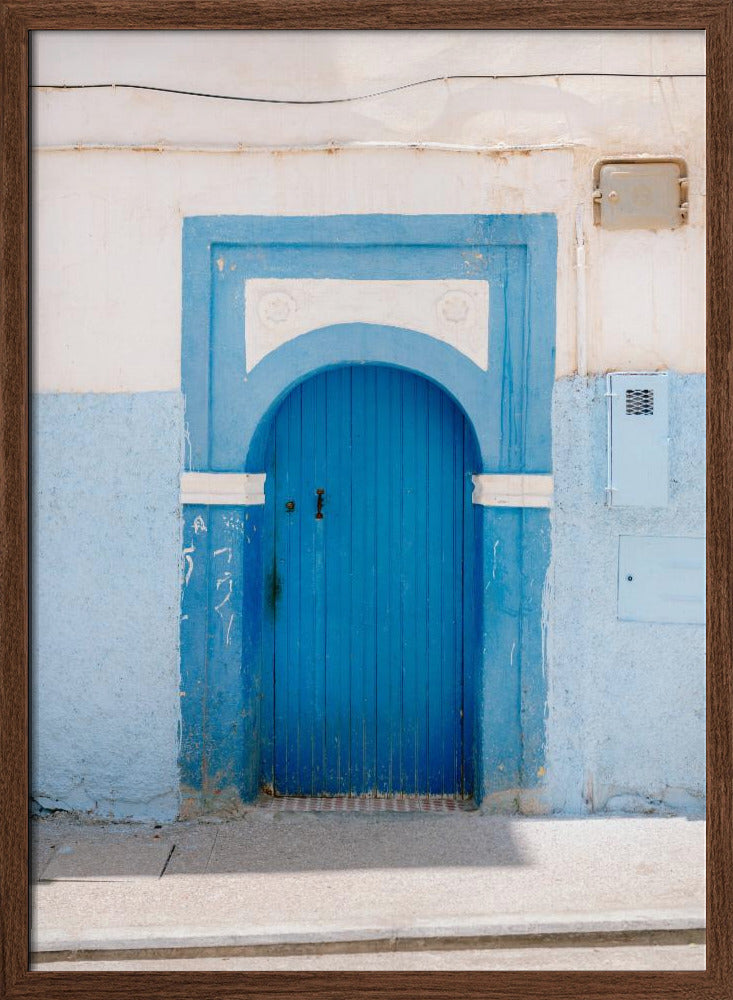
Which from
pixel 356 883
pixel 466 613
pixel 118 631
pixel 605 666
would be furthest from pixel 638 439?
pixel 118 631

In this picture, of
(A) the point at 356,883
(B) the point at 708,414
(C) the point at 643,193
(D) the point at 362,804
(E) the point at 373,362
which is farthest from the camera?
(D) the point at 362,804

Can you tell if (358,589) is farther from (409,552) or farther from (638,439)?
(638,439)

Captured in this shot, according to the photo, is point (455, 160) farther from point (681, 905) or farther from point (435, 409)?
point (681, 905)

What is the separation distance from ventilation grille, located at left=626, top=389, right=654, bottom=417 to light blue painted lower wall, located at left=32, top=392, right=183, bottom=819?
7.64 ft

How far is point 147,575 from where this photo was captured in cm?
505

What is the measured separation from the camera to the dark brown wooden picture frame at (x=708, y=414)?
2.78 meters

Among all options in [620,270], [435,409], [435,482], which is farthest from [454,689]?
[620,270]

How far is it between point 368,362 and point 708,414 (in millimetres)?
2456

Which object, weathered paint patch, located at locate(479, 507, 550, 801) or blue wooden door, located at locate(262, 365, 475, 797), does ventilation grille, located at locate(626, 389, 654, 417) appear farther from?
blue wooden door, located at locate(262, 365, 475, 797)

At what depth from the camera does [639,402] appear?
16.2 feet

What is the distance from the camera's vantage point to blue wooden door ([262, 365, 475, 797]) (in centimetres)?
526

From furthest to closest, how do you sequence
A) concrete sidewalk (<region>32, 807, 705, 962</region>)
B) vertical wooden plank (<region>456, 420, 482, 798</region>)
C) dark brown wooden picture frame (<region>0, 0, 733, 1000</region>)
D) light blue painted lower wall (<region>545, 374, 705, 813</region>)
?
vertical wooden plank (<region>456, 420, 482, 798</region>)
light blue painted lower wall (<region>545, 374, 705, 813</region>)
concrete sidewalk (<region>32, 807, 705, 962</region>)
dark brown wooden picture frame (<region>0, 0, 733, 1000</region>)

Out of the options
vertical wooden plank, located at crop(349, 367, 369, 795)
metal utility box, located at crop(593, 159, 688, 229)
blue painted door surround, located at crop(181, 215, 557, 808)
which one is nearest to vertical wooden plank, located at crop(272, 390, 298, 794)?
blue painted door surround, located at crop(181, 215, 557, 808)

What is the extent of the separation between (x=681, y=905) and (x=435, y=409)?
8.79 feet
